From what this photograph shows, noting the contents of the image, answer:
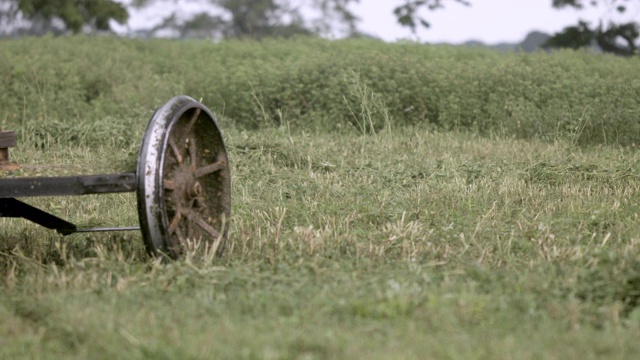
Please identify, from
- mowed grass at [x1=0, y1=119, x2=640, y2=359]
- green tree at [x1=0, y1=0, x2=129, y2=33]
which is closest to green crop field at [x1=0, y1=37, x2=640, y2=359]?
mowed grass at [x1=0, y1=119, x2=640, y2=359]

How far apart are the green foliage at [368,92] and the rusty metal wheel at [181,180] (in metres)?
5.57

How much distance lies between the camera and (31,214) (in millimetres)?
5719

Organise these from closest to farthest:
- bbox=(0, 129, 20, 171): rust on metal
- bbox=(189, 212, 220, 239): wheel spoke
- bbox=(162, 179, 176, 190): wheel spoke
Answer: bbox=(162, 179, 176, 190): wheel spoke < bbox=(0, 129, 20, 171): rust on metal < bbox=(189, 212, 220, 239): wheel spoke

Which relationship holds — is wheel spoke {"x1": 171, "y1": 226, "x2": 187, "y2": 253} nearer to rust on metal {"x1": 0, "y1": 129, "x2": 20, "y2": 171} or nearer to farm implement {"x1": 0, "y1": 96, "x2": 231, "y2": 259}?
farm implement {"x1": 0, "y1": 96, "x2": 231, "y2": 259}

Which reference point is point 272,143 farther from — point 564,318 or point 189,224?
point 564,318

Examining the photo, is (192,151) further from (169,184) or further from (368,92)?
(368,92)

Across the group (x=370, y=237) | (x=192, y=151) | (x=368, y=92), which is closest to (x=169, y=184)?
(x=192, y=151)

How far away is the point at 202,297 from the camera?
4566 mm

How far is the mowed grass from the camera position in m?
3.81

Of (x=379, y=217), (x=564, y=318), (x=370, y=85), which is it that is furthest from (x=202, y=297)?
(x=370, y=85)

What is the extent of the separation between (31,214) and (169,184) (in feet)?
3.82

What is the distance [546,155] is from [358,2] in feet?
67.9

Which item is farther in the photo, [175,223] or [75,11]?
[75,11]

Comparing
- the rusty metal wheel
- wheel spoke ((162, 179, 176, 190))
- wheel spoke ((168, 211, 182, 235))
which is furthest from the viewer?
wheel spoke ((168, 211, 182, 235))
